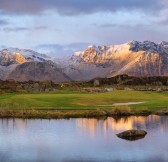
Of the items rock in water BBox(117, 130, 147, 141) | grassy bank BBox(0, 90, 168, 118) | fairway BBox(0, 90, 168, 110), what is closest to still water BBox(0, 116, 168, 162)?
rock in water BBox(117, 130, 147, 141)

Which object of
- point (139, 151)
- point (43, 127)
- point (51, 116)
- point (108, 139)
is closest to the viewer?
point (139, 151)

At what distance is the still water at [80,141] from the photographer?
3659 centimetres

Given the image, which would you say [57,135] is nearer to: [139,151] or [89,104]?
[139,151]

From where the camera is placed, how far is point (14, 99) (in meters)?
74.6

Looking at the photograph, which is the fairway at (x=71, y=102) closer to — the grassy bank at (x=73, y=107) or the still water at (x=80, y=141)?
the grassy bank at (x=73, y=107)

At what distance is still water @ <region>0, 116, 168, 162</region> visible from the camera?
120 feet

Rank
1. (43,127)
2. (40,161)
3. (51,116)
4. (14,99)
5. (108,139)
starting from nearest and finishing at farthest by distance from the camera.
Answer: (40,161) < (108,139) < (43,127) < (51,116) < (14,99)

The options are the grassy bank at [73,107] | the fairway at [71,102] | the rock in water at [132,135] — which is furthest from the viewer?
the fairway at [71,102]

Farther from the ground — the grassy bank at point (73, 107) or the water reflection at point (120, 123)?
the grassy bank at point (73, 107)

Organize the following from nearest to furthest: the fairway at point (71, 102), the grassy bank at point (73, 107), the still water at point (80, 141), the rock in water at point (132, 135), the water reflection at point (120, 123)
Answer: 1. the still water at point (80, 141)
2. the rock in water at point (132, 135)
3. the water reflection at point (120, 123)
4. the grassy bank at point (73, 107)
5. the fairway at point (71, 102)

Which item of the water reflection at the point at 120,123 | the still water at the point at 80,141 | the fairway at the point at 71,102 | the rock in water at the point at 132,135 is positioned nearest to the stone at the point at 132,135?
the rock in water at the point at 132,135

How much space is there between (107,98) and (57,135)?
35.7 m

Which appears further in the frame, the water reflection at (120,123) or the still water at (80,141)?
the water reflection at (120,123)

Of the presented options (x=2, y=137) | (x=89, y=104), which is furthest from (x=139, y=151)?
(x=89, y=104)
